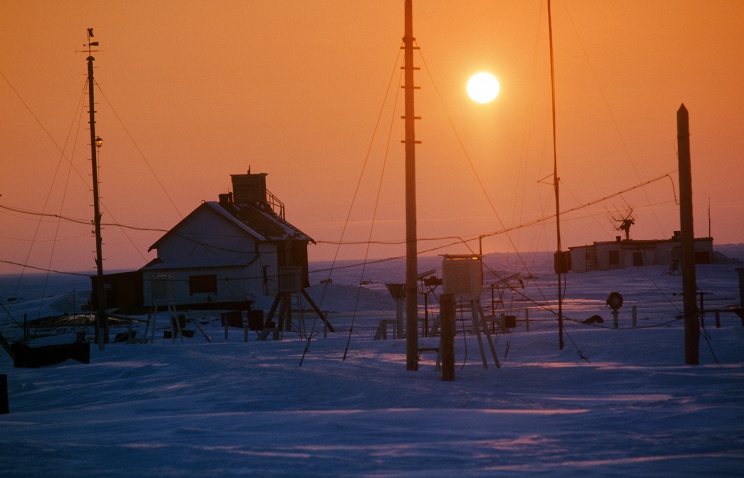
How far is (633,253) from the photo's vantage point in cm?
9850

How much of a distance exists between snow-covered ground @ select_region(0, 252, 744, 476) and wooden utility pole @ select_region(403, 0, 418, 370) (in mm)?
914

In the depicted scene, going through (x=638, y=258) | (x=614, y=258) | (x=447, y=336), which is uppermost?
(x=614, y=258)

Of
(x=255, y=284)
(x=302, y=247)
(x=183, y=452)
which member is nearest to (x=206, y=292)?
(x=255, y=284)

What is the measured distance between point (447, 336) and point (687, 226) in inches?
271

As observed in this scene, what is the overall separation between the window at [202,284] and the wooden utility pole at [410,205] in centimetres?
3543

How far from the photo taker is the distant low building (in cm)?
9494

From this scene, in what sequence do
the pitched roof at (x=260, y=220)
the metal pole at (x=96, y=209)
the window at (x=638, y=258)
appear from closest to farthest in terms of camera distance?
the metal pole at (x=96, y=209)
the pitched roof at (x=260, y=220)
the window at (x=638, y=258)

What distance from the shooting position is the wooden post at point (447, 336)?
18.4 meters

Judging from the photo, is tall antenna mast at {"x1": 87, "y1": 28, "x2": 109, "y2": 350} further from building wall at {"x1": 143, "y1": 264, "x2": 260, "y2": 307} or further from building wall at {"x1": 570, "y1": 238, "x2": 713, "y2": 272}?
building wall at {"x1": 570, "y1": 238, "x2": 713, "y2": 272}

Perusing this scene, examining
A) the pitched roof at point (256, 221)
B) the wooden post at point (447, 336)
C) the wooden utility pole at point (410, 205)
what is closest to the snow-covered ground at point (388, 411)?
the wooden post at point (447, 336)

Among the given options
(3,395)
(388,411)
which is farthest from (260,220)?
(388,411)

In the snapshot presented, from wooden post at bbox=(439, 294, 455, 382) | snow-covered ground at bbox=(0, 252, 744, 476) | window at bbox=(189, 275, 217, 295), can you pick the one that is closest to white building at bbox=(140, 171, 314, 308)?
window at bbox=(189, 275, 217, 295)

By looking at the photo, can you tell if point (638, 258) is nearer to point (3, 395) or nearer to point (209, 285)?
point (209, 285)

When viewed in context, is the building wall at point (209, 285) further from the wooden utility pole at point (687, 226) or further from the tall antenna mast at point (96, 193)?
the wooden utility pole at point (687, 226)
